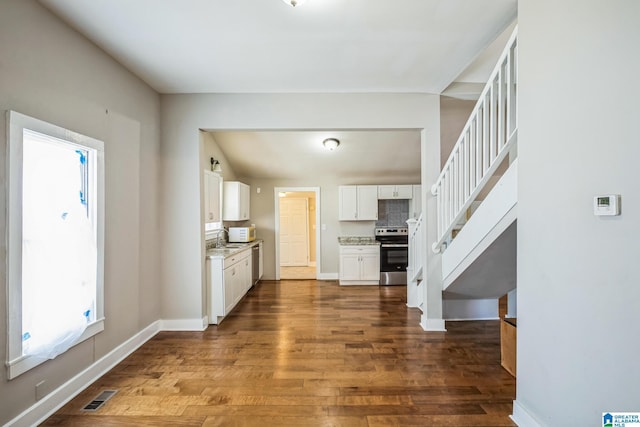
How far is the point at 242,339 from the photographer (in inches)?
132

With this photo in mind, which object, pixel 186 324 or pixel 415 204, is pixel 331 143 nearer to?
pixel 415 204

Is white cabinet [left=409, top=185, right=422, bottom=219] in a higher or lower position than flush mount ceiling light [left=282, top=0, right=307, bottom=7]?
lower

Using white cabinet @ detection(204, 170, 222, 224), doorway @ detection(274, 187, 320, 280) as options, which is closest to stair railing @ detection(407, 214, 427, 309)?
white cabinet @ detection(204, 170, 222, 224)

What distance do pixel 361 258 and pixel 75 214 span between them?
15.2 feet

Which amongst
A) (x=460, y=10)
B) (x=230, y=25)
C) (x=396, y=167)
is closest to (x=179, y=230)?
(x=230, y=25)

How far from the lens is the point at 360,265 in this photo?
598 cm

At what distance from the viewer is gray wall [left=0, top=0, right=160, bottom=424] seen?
73.4 inches

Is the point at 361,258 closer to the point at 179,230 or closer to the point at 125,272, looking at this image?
the point at 179,230

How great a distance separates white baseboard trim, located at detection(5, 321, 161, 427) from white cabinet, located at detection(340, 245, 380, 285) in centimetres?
362

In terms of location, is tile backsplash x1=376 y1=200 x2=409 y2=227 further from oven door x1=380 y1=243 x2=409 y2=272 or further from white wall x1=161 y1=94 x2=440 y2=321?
white wall x1=161 y1=94 x2=440 y2=321

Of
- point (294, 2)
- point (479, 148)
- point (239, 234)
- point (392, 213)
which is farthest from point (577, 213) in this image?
point (392, 213)

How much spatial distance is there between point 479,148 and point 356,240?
3.83 metres

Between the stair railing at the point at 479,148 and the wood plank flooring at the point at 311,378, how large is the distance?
1216 millimetres

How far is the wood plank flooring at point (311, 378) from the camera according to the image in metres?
2.05
